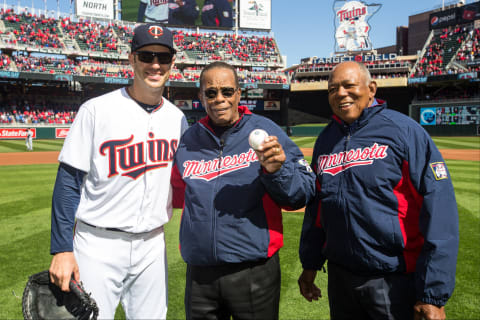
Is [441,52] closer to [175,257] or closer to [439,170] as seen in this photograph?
[175,257]

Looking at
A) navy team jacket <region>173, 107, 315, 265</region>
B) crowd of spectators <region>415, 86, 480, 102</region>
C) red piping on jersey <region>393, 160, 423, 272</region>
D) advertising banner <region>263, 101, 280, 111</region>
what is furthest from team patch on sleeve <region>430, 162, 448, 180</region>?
advertising banner <region>263, 101, 280, 111</region>

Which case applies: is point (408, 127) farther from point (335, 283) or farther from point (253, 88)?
point (253, 88)

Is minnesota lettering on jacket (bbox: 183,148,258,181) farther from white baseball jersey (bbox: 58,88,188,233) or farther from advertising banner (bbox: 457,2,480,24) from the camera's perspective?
advertising banner (bbox: 457,2,480,24)

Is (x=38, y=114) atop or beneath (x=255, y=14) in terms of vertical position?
beneath

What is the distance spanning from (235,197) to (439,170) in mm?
1242

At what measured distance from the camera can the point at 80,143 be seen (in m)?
2.30

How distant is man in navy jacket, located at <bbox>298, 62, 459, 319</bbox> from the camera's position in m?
1.99

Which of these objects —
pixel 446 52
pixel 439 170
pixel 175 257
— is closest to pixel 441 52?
pixel 446 52

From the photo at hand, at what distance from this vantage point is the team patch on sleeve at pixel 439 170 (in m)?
2.02

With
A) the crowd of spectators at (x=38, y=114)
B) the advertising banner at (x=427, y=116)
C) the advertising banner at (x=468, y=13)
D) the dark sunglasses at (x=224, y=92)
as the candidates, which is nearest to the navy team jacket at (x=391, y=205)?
the dark sunglasses at (x=224, y=92)

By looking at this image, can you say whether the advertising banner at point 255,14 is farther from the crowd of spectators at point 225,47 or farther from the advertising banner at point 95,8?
the advertising banner at point 95,8

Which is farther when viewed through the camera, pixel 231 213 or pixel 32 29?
pixel 32 29

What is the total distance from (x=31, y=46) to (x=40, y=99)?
5715 mm

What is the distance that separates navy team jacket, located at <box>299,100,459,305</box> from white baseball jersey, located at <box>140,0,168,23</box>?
4962 centimetres
